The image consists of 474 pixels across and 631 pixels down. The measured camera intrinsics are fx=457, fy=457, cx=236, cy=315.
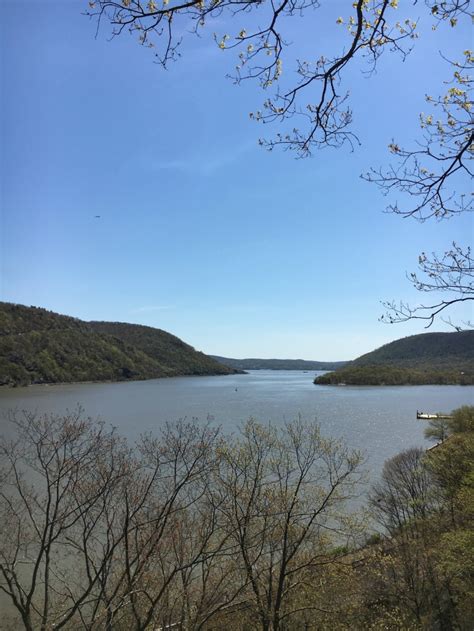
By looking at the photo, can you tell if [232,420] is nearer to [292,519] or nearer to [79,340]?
[292,519]

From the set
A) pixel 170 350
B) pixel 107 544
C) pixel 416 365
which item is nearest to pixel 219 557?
pixel 107 544

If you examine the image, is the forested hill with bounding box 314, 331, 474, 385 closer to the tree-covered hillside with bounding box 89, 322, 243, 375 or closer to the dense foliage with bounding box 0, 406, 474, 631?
the tree-covered hillside with bounding box 89, 322, 243, 375

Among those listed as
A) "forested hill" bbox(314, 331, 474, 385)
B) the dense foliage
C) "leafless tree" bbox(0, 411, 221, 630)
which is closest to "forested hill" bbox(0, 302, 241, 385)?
"forested hill" bbox(314, 331, 474, 385)

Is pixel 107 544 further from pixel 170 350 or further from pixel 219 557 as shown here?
pixel 170 350

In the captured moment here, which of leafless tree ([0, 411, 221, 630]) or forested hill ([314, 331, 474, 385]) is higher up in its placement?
forested hill ([314, 331, 474, 385])

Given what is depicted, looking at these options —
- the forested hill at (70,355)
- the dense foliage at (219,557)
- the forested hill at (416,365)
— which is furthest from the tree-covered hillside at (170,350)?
the dense foliage at (219,557)

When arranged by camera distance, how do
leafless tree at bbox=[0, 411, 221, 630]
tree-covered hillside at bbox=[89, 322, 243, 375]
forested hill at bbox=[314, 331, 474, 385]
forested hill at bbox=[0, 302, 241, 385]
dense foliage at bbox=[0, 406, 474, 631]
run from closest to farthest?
leafless tree at bbox=[0, 411, 221, 630] < dense foliage at bbox=[0, 406, 474, 631] < forested hill at bbox=[0, 302, 241, 385] < forested hill at bbox=[314, 331, 474, 385] < tree-covered hillside at bbox=[89, 322, 243, 375]

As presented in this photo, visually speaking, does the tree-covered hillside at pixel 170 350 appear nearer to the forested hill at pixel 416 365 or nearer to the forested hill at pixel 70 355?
the forested hill at pixel 70 355
